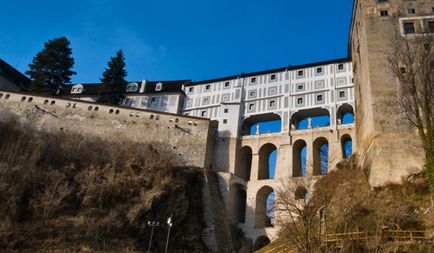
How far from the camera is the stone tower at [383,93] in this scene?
2684 centimetres

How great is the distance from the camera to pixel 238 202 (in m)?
42.1

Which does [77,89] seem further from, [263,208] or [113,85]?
[263,208]

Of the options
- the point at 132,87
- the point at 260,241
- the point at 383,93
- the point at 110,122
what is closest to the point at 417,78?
the point at 383,93

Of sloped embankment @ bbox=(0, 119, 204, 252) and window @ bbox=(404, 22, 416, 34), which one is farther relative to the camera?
window @ bbox=(404, 22, 416, 34)

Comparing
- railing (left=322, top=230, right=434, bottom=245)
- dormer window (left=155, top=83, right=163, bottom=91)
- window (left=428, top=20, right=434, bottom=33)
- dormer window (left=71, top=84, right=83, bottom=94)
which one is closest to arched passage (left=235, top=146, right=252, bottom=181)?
dormer window (left=155, top=83, right=163, bottom=91)

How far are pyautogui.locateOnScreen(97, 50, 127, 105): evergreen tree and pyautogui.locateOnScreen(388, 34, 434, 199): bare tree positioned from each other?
104 ft

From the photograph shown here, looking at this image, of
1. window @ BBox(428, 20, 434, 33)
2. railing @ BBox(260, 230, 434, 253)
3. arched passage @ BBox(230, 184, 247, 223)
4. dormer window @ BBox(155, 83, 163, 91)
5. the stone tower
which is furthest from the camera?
dormer window @ BBox(155, 83, 163, 91)

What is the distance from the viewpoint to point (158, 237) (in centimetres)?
3106

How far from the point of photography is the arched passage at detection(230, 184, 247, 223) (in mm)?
39719

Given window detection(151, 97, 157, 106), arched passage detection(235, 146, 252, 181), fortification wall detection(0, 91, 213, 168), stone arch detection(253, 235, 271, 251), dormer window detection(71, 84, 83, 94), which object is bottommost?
stone arch detection(253, 235, 271, 251)

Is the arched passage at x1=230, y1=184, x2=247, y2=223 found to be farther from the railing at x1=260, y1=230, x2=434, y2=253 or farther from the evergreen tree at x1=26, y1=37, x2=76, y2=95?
the evergreen tree at x1=26, y1=37, x2=76, y2=95

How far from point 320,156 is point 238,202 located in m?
9.98

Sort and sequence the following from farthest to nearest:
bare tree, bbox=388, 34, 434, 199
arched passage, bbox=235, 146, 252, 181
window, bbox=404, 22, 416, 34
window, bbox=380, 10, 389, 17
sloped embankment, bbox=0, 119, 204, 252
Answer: arched passage, bbox=235, 146, 252, 181
window, bbox=380, 10, 389, 17
window, bbox=404, 22, 416, 34
sloped embankment, bbox=0, 119, 204, 252
bare tree, bbox=388, 34, 434, 199

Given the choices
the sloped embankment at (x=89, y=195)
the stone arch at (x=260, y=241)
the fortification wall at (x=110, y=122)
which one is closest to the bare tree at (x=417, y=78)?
the stone arch at (x=260, y=241)
